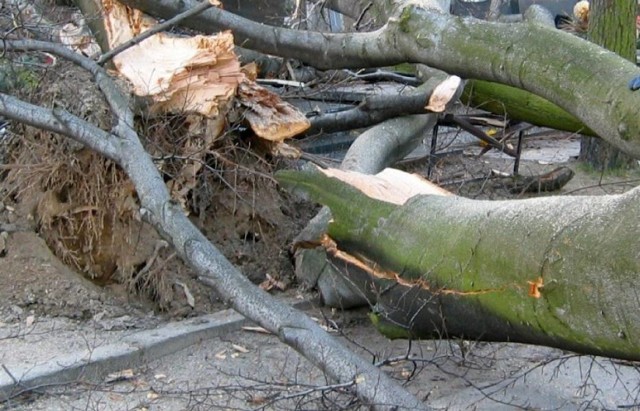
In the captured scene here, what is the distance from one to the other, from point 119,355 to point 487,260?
6.40 ft

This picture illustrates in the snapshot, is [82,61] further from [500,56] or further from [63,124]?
[500,56]

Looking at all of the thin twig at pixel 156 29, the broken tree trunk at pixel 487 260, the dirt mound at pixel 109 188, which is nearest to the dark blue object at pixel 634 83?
the broken tree trunk at pixel 487 260

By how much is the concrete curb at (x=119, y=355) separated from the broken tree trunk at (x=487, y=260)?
0.83 metres

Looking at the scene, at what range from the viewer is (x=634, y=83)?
8.48 feet

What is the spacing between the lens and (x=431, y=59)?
3.63 metres

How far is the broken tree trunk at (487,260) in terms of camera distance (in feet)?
8.40

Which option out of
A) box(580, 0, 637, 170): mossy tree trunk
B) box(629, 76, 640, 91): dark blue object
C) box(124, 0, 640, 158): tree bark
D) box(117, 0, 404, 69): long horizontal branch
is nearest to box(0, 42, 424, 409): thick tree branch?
→ box(117, 0, 404, 69): long horizontal branch

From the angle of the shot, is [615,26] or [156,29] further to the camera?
[615,26]

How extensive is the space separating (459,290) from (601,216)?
840mm

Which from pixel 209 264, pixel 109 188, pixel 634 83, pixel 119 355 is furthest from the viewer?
pixel 109 188

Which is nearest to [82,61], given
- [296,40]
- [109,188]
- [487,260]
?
[109,188]

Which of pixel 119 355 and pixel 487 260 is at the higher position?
pixel 487 260

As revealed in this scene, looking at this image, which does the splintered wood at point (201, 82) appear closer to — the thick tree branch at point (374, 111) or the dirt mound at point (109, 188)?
the dirt mound at point (109, 188)

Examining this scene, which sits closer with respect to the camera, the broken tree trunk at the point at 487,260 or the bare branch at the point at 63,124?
the broken tree trunk at the point at 487,260
